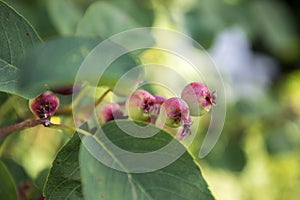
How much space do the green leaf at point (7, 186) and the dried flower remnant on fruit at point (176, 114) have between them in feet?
0.88

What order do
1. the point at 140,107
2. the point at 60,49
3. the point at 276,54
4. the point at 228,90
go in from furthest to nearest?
the point at 276,54 < the point at 228,90 < the point at 140,107 < the point at 60,49

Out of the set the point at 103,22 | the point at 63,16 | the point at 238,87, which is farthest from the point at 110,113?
the point at 238,87

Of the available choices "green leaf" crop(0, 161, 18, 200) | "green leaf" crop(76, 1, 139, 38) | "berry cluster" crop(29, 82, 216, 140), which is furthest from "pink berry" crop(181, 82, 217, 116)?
"green leaf" crop(76, 1, 139, 38)

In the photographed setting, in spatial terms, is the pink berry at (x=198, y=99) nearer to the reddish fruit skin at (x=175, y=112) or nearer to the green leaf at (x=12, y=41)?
the reddish fruit skin at (x=175, y=112)

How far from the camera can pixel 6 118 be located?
105 cm

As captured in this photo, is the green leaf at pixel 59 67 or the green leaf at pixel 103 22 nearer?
the green leaf at pixel 59 67

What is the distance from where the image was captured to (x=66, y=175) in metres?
0.72

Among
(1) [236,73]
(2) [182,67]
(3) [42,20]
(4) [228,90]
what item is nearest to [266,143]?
(4) [228,90]

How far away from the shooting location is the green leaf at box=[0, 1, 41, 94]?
2.41 ft

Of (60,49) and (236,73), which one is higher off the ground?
(236,73)

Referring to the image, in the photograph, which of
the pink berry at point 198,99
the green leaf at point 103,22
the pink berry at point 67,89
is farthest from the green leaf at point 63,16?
the pink berry at point 198,99

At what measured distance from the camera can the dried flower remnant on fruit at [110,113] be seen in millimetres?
821

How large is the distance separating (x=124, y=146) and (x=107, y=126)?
0.03 meters

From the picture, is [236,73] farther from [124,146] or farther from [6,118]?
[124,146]
